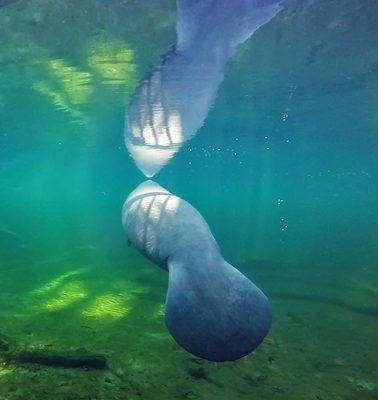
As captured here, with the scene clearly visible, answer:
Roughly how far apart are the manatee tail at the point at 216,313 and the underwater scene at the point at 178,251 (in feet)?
0.04

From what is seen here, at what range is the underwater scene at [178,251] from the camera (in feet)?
14.7

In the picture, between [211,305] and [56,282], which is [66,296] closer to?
[56,282]

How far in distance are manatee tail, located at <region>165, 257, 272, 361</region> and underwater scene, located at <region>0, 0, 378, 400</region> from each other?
0.01 meters

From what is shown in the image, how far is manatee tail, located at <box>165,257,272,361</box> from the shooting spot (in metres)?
3.42

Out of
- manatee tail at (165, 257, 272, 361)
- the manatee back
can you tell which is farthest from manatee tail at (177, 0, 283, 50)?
manatee tail at (165, 257, 272, 361)

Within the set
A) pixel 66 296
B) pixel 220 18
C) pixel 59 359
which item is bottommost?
pixel 66 296

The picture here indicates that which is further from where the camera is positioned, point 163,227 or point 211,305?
point 163,227

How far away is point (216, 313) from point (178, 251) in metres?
0.92

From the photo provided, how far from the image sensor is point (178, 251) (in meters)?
4.14

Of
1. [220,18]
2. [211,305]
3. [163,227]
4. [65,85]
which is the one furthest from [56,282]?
[211,305]

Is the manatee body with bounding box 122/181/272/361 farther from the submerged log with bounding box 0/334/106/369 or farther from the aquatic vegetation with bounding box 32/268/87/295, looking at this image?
the aquatic vegetation with bounding box 32/268/87/295

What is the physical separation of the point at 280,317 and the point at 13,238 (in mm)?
17057

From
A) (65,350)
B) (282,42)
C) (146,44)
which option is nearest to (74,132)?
(146,44)

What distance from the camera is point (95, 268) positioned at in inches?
608
